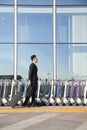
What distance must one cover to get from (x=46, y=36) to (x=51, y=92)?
4409 mm

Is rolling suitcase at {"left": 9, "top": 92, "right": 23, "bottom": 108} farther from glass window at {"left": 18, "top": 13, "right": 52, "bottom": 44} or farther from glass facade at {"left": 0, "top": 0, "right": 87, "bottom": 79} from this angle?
glass window at {"left": 18, "top": 13, "right": 52, "bottom": 44}

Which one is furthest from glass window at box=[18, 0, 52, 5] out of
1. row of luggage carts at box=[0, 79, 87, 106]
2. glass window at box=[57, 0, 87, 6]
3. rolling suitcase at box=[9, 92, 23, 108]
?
rolling suitcase at box=[9, 92, 23, 108]

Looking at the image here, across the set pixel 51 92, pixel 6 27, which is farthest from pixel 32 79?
pixel 6 27

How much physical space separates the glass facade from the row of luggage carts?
11.1ft

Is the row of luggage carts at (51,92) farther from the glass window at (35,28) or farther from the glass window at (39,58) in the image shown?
the glass window at (35,28)

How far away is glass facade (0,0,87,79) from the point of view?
20.3 m

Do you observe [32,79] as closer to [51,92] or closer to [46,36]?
[51,92]

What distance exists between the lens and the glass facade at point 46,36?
2033 centimetres

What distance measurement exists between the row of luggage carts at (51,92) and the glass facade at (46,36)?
11.1 feet

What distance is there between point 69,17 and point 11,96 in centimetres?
551

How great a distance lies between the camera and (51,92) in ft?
55.0

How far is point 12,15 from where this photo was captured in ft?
67.7

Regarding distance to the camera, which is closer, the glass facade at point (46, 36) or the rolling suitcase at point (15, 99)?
the rolling suitcase at point (15, 99)

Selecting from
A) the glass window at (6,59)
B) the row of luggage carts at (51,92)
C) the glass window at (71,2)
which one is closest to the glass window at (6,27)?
the glass window at (6,59)
